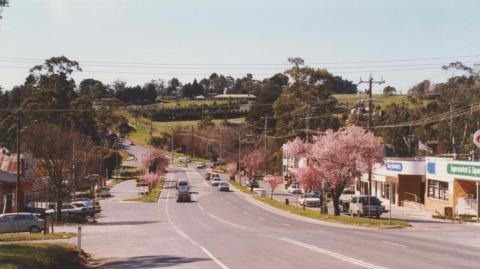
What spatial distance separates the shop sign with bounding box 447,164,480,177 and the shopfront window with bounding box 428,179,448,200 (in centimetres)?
217

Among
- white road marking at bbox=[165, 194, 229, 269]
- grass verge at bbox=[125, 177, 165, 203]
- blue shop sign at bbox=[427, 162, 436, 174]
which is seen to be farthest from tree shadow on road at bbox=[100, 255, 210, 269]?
grass verge at bbox=[125, 177, 165, 203]

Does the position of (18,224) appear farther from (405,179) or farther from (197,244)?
(405,179)

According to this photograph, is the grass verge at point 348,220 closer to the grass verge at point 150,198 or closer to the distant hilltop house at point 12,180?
the grass verge at point 150,198

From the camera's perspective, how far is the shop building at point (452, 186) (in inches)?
1909

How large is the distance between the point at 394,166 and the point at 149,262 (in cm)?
4434

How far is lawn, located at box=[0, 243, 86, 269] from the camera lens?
18.0 meters

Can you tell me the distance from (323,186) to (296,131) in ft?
169

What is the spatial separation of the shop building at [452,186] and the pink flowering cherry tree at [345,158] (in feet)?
18.7

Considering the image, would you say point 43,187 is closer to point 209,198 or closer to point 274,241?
point 209,198

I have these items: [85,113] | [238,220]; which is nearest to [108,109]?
[85,113]

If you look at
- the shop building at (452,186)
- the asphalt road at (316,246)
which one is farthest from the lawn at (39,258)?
the shop building at (452,186)

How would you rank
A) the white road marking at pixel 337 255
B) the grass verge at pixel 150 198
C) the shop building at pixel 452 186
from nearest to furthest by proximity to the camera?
1. the white road marking at pixel 337 255
2. the shop building at pixel 452 186
3. the grass verge at pixel 150 198

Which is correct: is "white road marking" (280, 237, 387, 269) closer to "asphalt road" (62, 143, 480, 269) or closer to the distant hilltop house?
"asphalt road" (62, 143, 480, 269)

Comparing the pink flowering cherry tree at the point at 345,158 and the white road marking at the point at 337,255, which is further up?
the pink flowering cherry tree at the point at 345,158
